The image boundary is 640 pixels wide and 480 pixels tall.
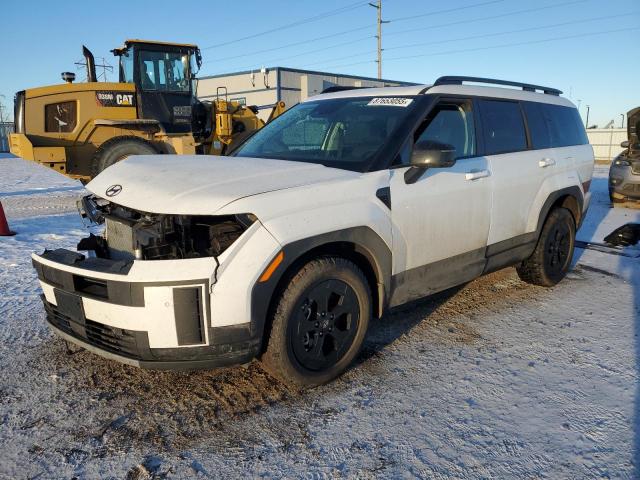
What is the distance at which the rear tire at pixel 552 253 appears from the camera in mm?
4758

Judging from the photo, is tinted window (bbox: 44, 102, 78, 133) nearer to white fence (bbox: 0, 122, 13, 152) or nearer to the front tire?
the front tire

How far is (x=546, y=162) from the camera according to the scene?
4559mm

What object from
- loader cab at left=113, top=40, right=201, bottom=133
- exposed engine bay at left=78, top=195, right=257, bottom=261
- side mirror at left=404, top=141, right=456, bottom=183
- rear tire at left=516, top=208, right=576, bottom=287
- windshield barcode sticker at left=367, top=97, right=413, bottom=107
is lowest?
rear tire at left=516, top=208, right=576, bottom=287

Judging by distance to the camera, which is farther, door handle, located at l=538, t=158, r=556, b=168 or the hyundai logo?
door handle, located at l=538, t=158, r=556, b=168

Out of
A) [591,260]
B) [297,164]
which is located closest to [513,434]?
[297,164]

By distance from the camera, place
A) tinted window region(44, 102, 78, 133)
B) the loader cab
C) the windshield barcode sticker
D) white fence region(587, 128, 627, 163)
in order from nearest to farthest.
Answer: the windshield barcode sticker < tinted window region(44, 102, 78, 133) < the loader cab < white fence region(587, 128, 627, 163)

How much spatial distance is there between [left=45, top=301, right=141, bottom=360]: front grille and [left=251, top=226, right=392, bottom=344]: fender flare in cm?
65

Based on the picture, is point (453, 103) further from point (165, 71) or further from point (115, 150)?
point (165, 71)

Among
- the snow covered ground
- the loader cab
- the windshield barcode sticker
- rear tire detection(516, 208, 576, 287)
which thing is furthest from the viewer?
the loader cab

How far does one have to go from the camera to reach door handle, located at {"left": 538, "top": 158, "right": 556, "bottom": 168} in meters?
4.50

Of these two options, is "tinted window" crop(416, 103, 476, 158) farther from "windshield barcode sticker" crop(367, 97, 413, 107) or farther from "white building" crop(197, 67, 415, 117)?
"white building" crop(197, 67, 415, 117)

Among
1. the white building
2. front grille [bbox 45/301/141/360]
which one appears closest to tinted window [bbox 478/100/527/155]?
front grille [bbox 45/301/141/360]

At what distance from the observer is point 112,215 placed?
10.4ft

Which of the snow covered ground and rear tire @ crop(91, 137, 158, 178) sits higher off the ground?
rear tire @ crop(91, 137, 158, 178)
